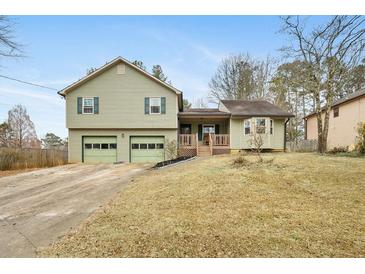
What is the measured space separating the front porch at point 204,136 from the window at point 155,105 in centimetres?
236

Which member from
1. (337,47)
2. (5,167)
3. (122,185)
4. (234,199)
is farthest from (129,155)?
(337,47)

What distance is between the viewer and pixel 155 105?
1727cm

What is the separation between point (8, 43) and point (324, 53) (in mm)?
18635

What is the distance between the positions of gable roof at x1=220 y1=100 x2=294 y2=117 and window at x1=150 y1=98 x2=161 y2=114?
5.13 meters

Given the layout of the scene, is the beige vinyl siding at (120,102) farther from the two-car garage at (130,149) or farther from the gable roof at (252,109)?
the gable roof at (252,109)

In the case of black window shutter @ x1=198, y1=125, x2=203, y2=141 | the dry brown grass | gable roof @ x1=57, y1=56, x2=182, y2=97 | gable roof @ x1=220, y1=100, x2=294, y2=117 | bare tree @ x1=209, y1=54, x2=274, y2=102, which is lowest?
the dry brown grass

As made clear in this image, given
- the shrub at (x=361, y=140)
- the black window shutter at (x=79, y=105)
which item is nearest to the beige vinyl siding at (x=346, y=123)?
the shrub at (x=361, y=140)

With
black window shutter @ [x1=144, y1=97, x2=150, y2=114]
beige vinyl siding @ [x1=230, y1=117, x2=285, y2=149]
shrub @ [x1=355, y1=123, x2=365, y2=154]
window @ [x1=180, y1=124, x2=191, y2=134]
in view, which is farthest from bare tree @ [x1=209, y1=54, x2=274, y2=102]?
shrub @ [x1=355, y1=123, x2=365, y2=154]

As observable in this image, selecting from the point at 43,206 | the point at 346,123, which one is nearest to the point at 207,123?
the point at 346,123

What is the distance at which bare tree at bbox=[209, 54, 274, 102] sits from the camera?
29.8 meters

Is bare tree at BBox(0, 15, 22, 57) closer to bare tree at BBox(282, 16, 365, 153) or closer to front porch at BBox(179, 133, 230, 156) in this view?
front porch at BBox(179, 133, 230, 156)

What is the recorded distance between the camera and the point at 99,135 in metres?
17.2

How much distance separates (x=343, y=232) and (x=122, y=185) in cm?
640
